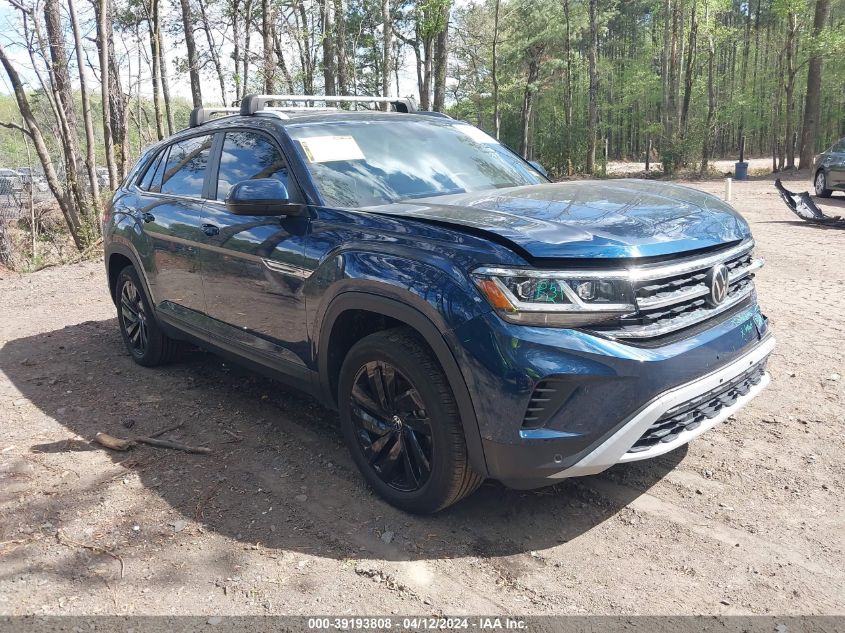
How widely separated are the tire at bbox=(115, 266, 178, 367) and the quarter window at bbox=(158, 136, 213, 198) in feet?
2.90

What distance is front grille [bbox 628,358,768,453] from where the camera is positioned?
2664 mm

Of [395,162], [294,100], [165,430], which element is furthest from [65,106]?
[395,162]

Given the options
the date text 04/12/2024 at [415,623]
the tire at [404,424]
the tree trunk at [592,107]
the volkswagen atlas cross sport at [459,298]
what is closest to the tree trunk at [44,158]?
the volkswagen atlas cross sport at [459,298]

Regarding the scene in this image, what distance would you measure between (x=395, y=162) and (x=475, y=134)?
1.05 meters

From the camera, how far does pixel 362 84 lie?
4547 centimetres

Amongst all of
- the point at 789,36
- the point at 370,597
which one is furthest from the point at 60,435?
the point at 789,36

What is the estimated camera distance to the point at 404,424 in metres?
3.01

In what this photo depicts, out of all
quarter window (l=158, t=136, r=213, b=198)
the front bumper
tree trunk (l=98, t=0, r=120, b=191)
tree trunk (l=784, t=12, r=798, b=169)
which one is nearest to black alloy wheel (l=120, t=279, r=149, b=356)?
quarter window (l=158, t=136, r=213, b=198)

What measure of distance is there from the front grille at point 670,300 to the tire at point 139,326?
151 inches

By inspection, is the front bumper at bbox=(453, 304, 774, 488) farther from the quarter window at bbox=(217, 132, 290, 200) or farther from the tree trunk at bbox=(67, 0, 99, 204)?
the tree trunk at bbox=(67, 0, 99, 204)

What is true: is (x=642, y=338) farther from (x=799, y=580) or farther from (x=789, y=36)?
(x=789, y=36)

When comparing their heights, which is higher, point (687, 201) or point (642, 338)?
point (687, 201)

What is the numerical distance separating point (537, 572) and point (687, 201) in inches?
74.2

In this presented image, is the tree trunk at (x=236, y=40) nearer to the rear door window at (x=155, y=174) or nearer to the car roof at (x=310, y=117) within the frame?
the rear door window at (x=155, y=174)
